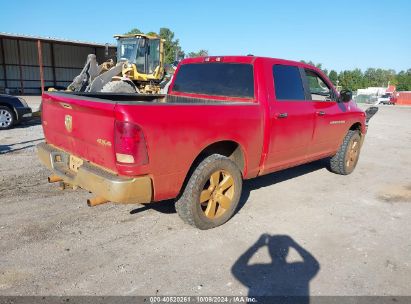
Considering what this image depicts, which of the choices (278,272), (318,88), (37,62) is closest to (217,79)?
(318,88)

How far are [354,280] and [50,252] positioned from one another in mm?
2839

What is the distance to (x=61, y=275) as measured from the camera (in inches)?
116

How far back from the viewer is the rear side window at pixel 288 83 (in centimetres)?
451

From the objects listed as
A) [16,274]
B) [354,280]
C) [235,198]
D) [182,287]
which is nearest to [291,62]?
[235,198]

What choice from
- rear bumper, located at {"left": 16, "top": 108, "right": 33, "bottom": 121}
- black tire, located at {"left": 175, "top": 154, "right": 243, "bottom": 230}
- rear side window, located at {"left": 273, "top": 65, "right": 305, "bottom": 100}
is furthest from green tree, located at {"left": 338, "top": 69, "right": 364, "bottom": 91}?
black tire, located at {"left": 175, "top": 154, "right": 243, "bottom": 230}

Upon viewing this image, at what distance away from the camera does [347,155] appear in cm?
638

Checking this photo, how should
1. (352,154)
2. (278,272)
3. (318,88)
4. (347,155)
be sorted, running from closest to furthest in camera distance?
(278,272), (318,88), (347,155), (352,154)

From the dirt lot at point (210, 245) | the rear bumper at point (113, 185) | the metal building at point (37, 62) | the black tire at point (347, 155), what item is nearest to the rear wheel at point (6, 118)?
the dirt lot at point (210, 245)

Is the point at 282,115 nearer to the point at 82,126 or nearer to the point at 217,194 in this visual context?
the point at 217,194

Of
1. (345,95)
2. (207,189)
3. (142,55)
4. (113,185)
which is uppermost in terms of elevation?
(142,55)

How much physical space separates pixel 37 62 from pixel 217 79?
105ft

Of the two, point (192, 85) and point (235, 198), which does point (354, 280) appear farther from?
point (192, 85)

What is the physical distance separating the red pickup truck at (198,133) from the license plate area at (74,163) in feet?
0.04

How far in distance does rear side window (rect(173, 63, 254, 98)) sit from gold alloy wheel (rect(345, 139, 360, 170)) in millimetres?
3065
